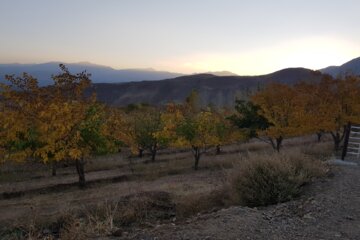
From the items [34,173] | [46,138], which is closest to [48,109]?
[46,138]

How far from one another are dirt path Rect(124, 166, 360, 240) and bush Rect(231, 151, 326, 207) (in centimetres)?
38

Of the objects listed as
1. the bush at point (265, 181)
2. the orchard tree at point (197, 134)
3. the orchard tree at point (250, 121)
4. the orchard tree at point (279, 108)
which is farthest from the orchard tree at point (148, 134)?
the bush at point (265, 181)

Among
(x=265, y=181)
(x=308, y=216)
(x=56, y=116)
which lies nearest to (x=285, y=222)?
(x=308, y=216)

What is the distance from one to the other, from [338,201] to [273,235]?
3.04m

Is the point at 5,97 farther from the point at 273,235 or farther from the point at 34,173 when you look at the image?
the point at 273,235

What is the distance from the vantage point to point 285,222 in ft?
25.1

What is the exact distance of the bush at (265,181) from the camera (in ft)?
30.8

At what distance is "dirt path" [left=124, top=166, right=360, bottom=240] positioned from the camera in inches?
267

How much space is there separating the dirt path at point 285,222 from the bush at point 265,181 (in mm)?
381

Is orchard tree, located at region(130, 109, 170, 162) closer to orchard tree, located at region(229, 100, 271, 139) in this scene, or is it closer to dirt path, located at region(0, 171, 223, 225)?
orchard tree, located at region(229, 100, 271, 139)

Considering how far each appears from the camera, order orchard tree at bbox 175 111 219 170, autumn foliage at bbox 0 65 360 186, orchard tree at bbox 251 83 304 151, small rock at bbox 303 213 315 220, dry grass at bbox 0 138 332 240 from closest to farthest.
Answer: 1. small rock at bbox 303 213 315 220
2. dry grass at bbox 0 138 332 240
3. autumn foliage at bbox 0 65 360 186
4. orchard tree at bbox 251 83 304 151
5. orchard tree at bbox 175 111 219 170

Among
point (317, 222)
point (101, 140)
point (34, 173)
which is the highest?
point (317, 222)

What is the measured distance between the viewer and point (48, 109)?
797 inches

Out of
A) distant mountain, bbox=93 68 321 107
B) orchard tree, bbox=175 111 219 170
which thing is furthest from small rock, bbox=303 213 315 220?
distant mountain, bbox=93 68 321 107
